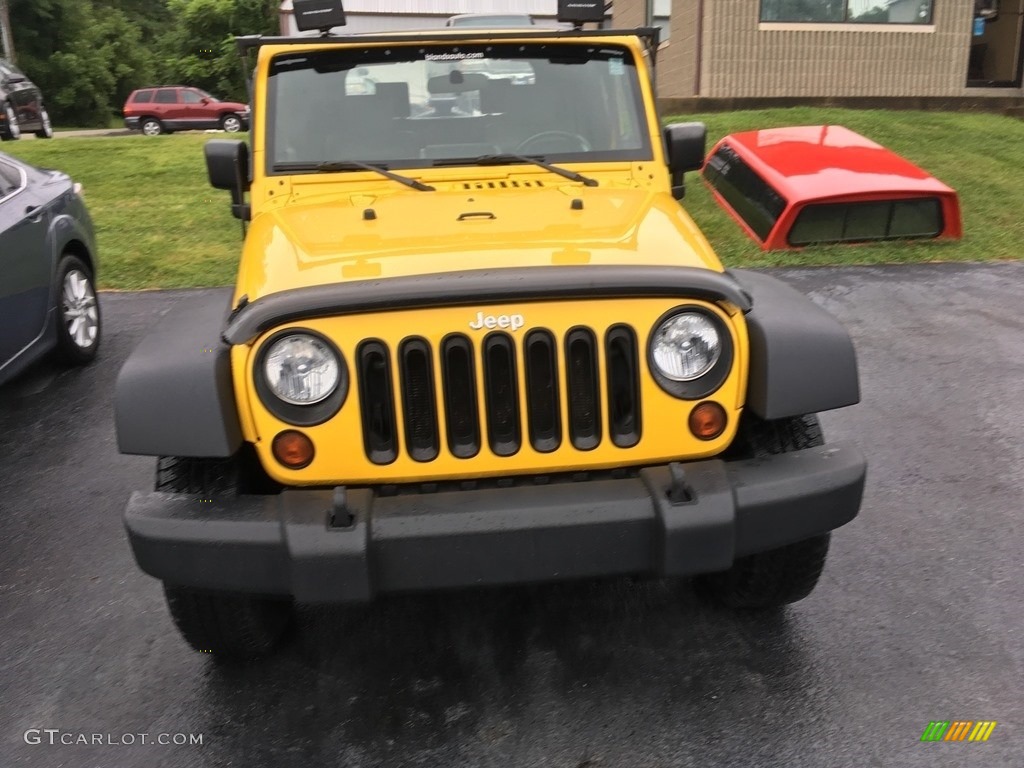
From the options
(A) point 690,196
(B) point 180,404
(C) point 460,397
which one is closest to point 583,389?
(C) point 460,397

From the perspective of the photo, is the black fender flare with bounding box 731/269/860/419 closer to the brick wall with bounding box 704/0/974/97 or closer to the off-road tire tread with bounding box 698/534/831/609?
the off-road tire tread with bounding box 698/534/831/609

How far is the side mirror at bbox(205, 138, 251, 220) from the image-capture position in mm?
3809

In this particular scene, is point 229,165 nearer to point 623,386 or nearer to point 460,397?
point 460,397

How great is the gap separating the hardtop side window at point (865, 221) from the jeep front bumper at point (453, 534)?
6492mm

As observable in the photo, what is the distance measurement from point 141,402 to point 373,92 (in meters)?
1.85

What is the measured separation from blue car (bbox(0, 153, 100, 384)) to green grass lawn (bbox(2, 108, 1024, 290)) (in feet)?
6.75

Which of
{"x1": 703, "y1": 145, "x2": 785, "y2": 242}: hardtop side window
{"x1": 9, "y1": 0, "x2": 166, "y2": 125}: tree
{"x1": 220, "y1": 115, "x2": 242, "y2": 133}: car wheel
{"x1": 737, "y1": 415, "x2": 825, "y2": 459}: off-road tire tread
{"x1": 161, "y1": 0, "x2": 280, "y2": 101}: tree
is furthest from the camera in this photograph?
{"x1": 161, "y1": 0, "x2": 280, "y2": 101}: tree

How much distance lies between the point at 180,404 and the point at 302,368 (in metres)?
0.32

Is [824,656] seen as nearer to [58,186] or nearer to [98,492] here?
[98,492]

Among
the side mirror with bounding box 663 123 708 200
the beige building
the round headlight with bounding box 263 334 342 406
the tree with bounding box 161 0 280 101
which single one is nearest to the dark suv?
the beige building

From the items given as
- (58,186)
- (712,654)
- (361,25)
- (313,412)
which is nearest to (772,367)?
(712,654)

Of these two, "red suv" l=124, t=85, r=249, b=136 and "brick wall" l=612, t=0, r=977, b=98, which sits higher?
"brick wall" l=612, t=0, r=977, b=98

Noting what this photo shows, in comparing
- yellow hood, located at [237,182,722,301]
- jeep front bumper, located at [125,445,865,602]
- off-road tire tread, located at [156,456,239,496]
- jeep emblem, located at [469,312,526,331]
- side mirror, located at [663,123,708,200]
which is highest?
side mirror, located at [663,123,708,200]

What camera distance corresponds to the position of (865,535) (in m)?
3.75
